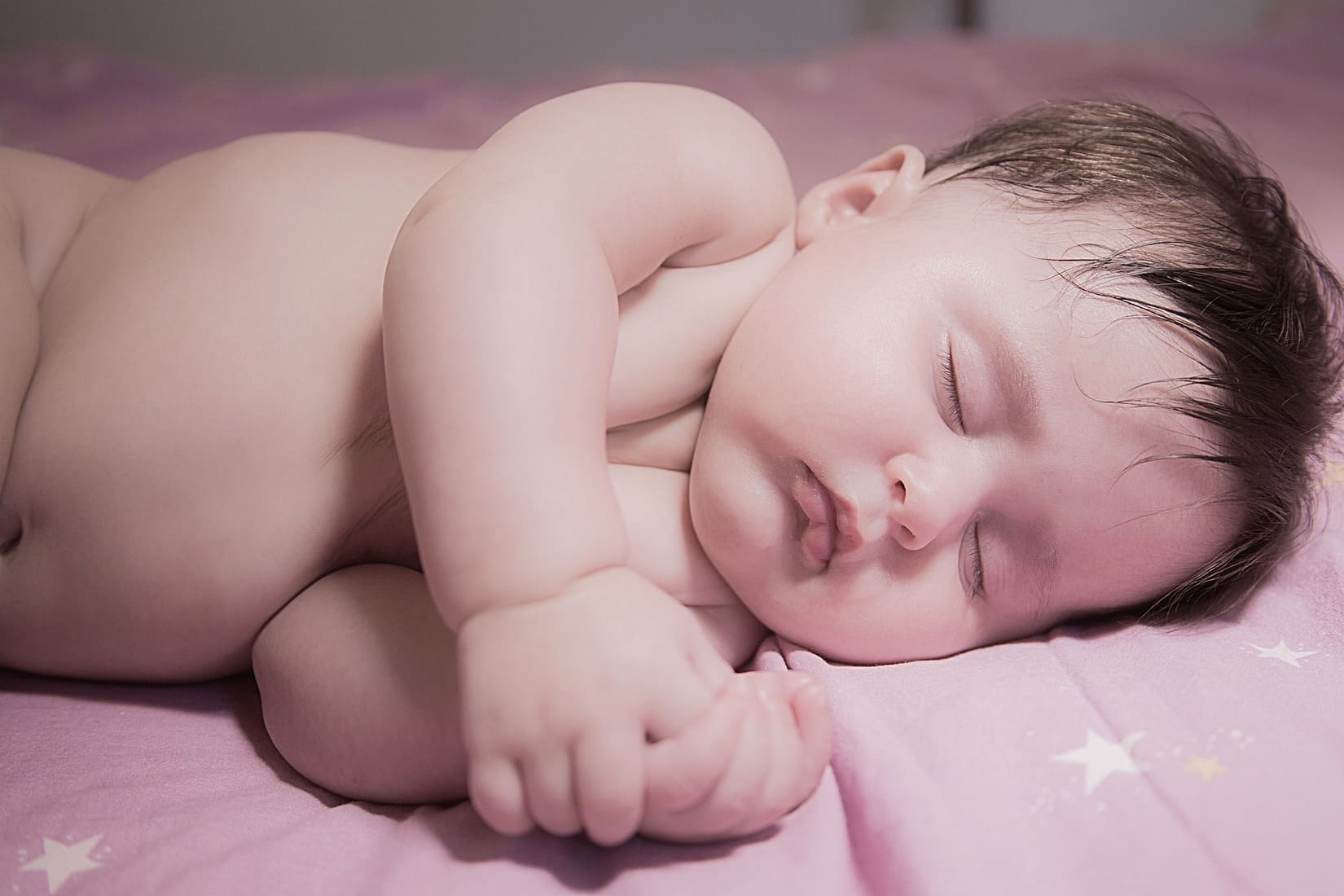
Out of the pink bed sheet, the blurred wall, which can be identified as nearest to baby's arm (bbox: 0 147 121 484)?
the pink bed sheet

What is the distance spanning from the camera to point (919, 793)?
0.71 meters

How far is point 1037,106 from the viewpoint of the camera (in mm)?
1230

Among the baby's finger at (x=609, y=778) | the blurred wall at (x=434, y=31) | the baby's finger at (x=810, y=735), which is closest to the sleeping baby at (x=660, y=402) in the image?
the baby's finger at (x=810, y=735)

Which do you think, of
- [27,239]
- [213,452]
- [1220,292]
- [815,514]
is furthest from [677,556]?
[27,239]

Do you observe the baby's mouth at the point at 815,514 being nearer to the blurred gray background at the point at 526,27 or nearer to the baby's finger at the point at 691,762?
the baby's finger at the point at 691,762

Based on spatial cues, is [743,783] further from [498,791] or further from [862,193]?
[862,193]

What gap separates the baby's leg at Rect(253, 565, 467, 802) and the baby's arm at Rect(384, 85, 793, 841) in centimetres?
12

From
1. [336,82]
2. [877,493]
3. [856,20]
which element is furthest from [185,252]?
[856,20]

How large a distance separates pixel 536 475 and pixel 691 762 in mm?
194

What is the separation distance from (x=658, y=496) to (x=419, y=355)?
0.29 m

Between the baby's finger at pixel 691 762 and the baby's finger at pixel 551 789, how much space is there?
5cm

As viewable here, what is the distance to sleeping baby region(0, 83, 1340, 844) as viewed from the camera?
30.9 inches

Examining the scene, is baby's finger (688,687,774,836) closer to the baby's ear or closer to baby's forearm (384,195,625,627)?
baby's forearm (384,195,625,627)

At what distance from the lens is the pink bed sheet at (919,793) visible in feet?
2.21
